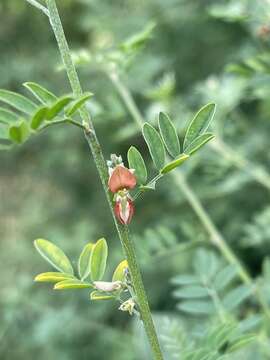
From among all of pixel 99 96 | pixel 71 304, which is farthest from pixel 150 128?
pixel 99 96

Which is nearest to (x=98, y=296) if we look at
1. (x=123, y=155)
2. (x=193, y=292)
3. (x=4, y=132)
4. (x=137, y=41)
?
(x=4, y=132)

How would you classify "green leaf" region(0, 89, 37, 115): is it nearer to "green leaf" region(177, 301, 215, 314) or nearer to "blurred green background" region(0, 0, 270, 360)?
"green leaf" region(177, 301, 215, 314)

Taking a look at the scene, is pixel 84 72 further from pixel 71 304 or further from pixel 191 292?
pixel 191 292

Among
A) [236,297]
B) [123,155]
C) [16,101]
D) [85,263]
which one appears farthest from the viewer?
[123,155]

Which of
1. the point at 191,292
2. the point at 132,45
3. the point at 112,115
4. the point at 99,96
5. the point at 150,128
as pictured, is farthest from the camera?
the point at 99,96

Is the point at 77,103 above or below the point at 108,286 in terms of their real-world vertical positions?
above

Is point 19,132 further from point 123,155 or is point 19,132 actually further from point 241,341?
point 123,155
